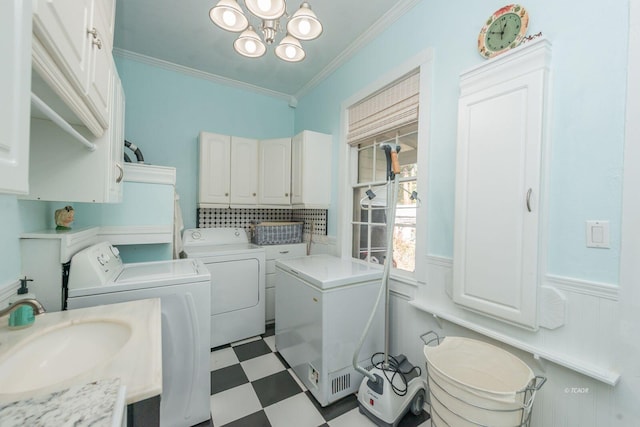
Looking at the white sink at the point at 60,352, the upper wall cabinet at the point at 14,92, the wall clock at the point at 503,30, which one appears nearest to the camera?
the upper wall cabinet at the point at 14,92

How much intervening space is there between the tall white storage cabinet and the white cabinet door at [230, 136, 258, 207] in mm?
2205

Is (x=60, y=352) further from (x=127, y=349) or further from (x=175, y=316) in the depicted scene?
(x=175, y=316)

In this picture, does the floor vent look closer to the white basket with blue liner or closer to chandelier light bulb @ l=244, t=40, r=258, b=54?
the white basket with blue liner

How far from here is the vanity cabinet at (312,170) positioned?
2732 millimetres

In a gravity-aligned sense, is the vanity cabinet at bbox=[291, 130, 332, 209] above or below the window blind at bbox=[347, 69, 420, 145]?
below

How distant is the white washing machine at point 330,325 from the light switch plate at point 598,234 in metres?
1.16

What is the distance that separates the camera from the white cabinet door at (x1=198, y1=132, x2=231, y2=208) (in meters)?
2.76

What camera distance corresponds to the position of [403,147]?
6.84ft

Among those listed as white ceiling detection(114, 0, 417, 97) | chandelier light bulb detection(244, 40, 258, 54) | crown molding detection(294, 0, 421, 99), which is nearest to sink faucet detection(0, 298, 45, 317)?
chandelier light bulb detection(244, 40, 258, 54)

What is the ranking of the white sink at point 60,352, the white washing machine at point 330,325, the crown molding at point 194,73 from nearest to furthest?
1. the white sink at point 60,352
2. the white washing machine at point 330,325
3. the crown molding at point 194,73

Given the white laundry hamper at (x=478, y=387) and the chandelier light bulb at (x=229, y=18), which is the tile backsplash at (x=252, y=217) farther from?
the chandelier light bulb at (x=229, y=18)

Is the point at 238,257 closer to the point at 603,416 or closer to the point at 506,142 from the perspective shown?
the point at 506,142

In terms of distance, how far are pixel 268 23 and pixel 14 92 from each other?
139 centimetres

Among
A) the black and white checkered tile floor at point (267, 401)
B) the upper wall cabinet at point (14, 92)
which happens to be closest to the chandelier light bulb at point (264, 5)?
the upper wall cabinet at point (14, 92)
